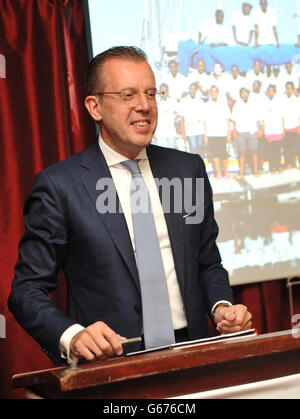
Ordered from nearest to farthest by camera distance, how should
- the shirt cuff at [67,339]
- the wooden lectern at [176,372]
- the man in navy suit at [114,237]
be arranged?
1. the wooden lectern at [176,372]
2. the shirt cuff at [67,339]
3. the man in navy suit at [114,237]

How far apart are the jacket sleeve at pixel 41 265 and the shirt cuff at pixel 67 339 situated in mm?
28

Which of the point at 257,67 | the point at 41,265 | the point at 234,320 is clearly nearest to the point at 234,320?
the point at 234,320

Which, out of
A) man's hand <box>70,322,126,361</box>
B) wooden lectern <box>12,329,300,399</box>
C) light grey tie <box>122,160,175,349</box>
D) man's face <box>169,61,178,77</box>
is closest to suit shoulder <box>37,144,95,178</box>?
light grey tie <box>122,160,175,349</box>

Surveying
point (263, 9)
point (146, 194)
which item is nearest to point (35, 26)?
point (263, 9)

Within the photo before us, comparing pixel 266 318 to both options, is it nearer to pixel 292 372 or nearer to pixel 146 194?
pixel 146 194

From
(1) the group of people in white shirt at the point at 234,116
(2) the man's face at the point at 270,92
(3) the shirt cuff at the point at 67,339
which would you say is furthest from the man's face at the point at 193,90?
(3) the shirt cuff at the point at 67,339

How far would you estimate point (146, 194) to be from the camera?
2.17 m

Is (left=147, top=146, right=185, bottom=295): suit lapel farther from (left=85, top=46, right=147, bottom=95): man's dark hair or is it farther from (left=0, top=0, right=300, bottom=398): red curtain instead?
(left=0, top=0, right=300, bottom=398): red curtain

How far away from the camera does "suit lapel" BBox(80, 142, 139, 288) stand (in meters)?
2.03

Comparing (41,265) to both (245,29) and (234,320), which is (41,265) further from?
(245,29)

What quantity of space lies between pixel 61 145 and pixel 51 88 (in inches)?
13.8

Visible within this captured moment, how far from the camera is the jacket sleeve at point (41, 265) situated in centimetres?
181

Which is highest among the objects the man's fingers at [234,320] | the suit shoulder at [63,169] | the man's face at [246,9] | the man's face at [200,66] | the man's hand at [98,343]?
the man's face at [246,9]

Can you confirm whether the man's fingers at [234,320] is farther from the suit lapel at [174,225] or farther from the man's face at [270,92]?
the man's face at [270,92]
